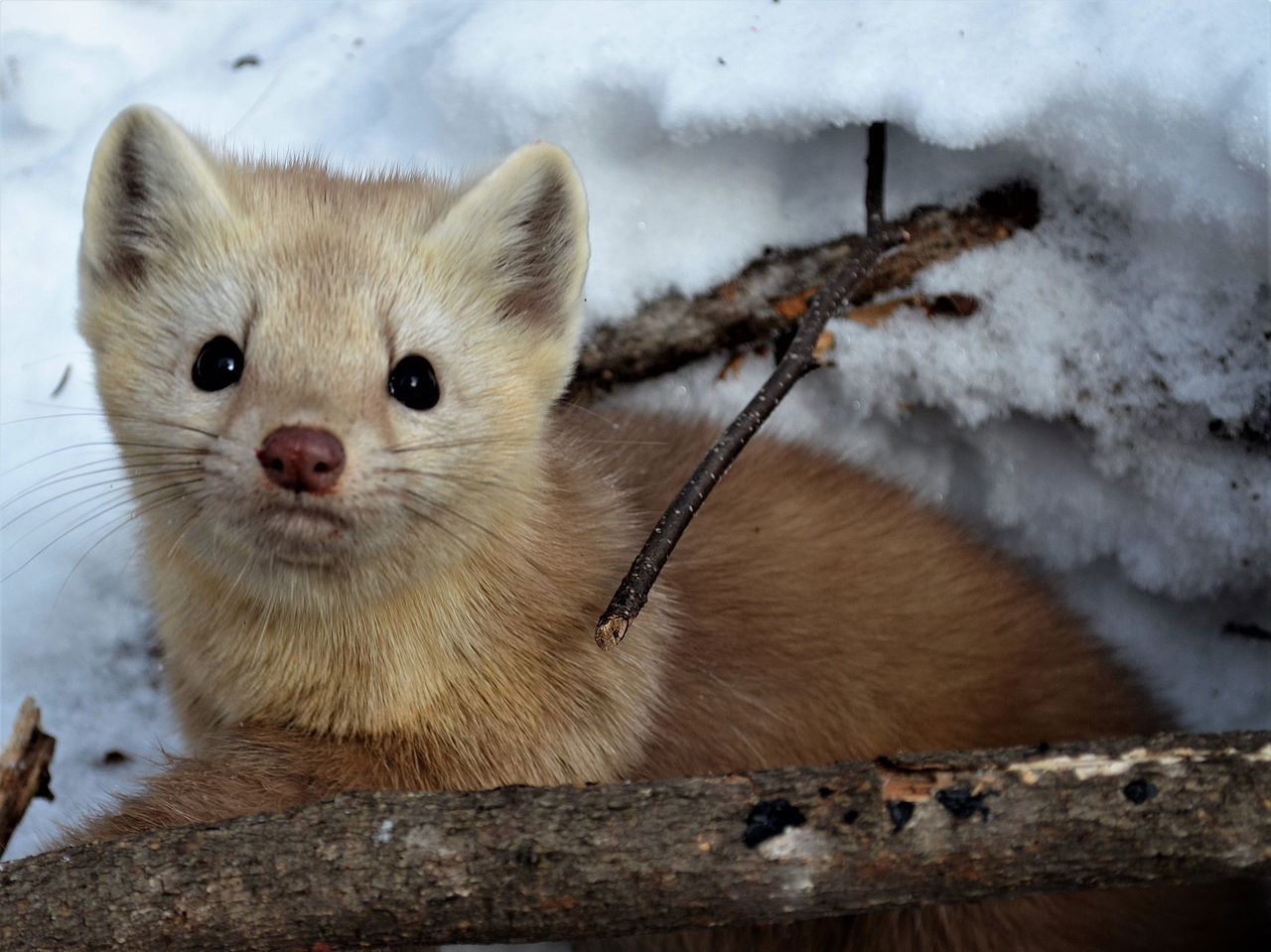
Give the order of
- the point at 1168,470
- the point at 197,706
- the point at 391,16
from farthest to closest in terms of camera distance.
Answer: the point at 391,16 → the point at 1168,470 → the point at 197,706

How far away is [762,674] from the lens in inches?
126

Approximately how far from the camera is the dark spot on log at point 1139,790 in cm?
211

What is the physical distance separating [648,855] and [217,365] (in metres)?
1.29

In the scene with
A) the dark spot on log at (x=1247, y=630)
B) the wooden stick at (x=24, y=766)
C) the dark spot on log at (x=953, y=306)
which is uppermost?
the dark spot on log at (x=953, y=306)

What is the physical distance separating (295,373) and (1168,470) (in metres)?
2.55

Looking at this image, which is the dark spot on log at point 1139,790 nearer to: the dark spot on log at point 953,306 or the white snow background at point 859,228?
the white snow background at point 859,228

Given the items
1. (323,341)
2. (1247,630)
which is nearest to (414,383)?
(323,341)

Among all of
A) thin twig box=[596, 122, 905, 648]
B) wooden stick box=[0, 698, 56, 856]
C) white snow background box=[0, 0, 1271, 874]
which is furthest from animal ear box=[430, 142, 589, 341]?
wooden stick box=[0, 698, 56, 856]

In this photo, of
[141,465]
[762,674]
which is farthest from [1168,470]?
[141,465]

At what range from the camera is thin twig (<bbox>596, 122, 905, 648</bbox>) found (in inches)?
94.0

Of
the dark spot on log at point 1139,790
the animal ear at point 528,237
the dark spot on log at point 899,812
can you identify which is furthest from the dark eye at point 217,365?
the dark spot on log at point 1139,790

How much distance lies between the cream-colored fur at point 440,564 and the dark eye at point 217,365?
34 millimetres

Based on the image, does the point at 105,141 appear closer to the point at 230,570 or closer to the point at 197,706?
the point at 230,570

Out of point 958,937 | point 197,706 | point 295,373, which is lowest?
point 958,937
